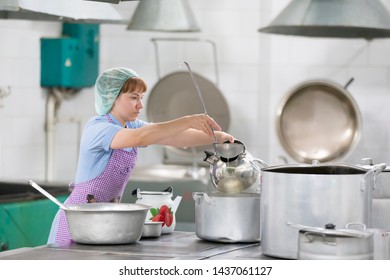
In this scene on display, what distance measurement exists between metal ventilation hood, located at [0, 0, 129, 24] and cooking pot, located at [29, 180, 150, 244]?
61 centimetres

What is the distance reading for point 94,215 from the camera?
2533 mm

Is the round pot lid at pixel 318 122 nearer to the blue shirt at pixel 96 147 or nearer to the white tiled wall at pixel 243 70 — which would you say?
the white tiled wall at pixel 243 70

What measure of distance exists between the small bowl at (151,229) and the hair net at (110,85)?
0.65 metres

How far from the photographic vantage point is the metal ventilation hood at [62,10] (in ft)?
9.29

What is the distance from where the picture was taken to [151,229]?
2.79 meters

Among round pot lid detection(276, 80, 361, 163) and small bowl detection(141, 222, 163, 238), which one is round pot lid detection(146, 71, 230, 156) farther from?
small bowl detection(141, 222, 163, 238)

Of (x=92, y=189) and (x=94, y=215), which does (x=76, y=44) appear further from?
(x=94, y=215)

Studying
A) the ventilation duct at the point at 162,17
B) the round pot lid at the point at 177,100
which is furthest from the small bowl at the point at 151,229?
the round pot lid at the point at 177,100

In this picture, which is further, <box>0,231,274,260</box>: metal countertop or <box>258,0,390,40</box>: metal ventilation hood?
<box>258,0,390,40</box>: metal ventilation hood

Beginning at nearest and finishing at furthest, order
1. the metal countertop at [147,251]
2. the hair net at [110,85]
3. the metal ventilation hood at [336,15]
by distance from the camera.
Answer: the metal countertop at [147,251] → the hair net at [110,85] → the metal ventilation hood at [336,15]

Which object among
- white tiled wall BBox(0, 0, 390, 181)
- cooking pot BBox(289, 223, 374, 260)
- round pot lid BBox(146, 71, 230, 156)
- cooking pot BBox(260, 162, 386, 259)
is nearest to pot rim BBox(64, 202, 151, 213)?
cooking pot BBox(260, 162, 386, 259)

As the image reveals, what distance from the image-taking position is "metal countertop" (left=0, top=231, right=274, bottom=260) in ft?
7.80

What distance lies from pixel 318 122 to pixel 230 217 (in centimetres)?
276
